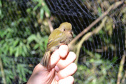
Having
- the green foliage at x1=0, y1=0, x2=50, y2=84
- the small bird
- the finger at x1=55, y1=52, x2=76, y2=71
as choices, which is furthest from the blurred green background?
the finger at x1=55, y1=52, x2=76, y2=71

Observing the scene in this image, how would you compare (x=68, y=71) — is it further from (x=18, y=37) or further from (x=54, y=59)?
(x=18, y=37)

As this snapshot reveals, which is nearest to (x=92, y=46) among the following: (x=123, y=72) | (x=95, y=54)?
(x=95, y=54)

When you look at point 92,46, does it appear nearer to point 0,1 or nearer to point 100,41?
point 100,41

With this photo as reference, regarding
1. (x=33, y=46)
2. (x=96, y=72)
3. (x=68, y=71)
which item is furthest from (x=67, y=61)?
(x=33, y=46)

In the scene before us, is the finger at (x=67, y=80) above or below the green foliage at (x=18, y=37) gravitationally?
below

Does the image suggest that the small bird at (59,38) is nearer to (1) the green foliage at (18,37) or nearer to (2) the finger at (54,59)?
(2) the finger at (54,59)

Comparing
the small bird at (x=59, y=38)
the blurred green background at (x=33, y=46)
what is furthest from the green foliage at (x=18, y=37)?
the small bird at (x=59, y=38)
